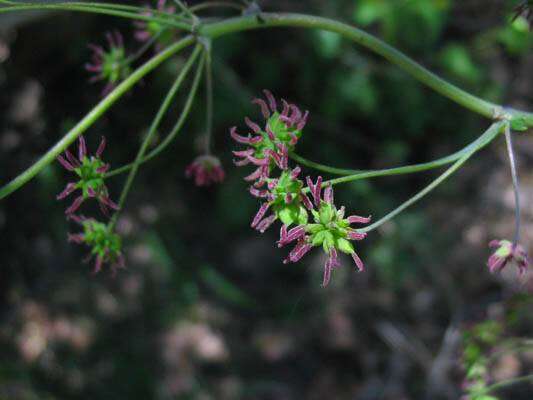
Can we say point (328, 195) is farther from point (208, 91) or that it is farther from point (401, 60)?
point (208, 91)

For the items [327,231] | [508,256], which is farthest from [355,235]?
[508,256]

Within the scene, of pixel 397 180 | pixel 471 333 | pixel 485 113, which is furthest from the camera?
pixel 397 180

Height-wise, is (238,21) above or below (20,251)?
below

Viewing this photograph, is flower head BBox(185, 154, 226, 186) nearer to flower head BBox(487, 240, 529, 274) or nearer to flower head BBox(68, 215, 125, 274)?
flower head BBox(68, 215, 125, 274)

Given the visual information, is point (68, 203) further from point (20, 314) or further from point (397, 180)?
point (397, 180)

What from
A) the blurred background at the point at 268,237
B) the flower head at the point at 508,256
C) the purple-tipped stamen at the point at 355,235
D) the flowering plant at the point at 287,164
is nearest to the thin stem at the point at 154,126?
the flowering plant at the point at 287,164

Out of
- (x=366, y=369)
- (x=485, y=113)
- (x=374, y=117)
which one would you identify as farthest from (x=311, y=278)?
(x=485, y=113)

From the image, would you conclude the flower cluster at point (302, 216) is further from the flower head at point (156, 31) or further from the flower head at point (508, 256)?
the flower head at point (156, 31)
